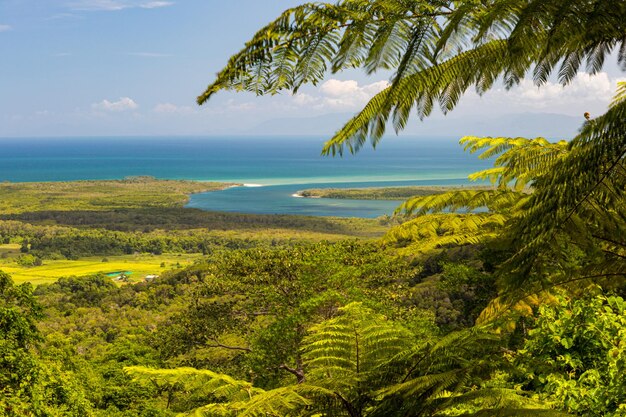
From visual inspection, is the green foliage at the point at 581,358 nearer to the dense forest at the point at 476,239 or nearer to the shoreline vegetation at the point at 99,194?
the dense forest at the point at 476,239

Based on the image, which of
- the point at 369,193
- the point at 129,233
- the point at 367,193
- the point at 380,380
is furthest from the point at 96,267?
the point at 380,380

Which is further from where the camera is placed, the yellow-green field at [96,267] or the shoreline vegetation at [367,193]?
the shoreline vegetation at [367,193]

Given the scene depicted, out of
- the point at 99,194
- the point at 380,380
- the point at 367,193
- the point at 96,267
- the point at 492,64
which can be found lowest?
the point at 96,267

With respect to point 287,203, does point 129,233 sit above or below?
below

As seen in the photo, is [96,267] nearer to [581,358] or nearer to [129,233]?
[129,233]

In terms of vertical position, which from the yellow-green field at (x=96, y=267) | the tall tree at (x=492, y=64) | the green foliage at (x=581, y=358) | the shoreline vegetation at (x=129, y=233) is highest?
the tall tree at (x=492, y=64)

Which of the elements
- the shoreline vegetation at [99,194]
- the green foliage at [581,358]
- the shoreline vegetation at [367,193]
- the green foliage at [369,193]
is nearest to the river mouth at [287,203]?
the shoreline vegetation at [367,193]

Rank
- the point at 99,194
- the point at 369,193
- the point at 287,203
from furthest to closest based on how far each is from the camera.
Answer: the point at 99,194 < the point at 369,193 < the point at 287,203

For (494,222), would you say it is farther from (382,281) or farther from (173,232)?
(173,232)

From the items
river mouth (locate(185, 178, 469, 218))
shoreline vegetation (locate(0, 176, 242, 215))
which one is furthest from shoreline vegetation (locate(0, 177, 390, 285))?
river mouth (locate(185, 178, 469, 218))
